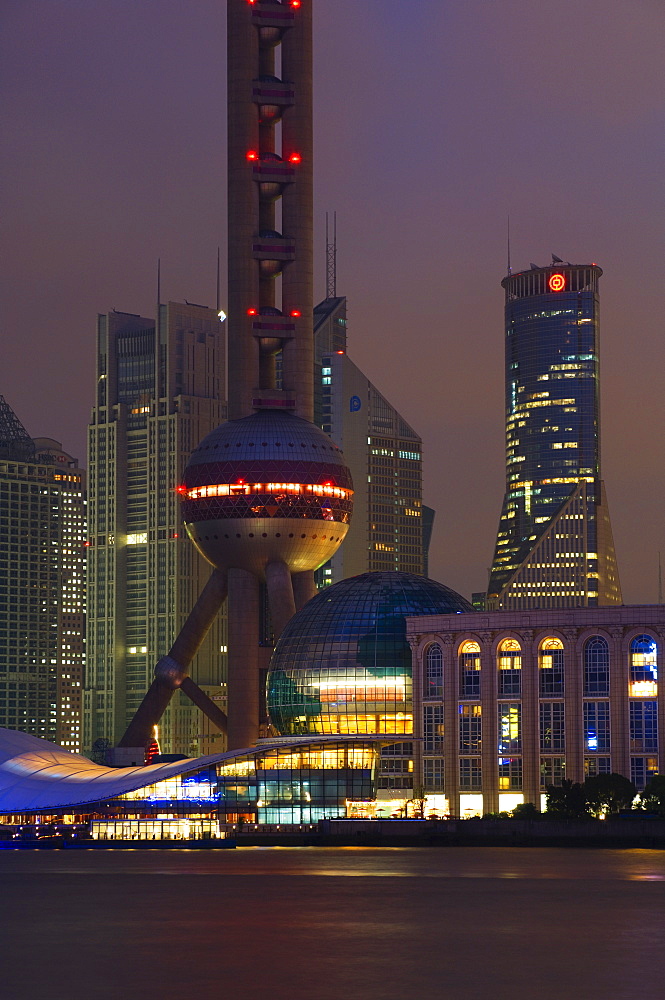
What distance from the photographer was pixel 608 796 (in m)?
165

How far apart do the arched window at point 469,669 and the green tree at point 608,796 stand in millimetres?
22847

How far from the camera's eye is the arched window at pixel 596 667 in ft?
590

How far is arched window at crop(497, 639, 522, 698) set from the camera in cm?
18400

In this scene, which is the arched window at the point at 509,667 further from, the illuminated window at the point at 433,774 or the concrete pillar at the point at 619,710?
the illuminated window at the point at 433,774

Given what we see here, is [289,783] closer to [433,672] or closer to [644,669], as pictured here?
[433,672]

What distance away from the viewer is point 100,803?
181m

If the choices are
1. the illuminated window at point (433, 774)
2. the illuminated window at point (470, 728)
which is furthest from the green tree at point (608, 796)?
the illuminated window at point (433, 774)

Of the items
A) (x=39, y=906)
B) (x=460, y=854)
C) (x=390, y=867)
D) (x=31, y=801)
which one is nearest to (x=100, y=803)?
(x=31, y=801)

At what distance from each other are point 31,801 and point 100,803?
7040 mm

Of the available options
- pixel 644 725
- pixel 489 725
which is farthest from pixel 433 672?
pixel 644 725

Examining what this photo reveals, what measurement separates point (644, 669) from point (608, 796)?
1769cm

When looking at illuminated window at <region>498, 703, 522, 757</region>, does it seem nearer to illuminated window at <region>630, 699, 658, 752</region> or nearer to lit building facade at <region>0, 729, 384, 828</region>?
illuminated window at <region>630, 699, 658, 752</region>

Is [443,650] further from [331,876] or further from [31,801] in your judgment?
[331,876]

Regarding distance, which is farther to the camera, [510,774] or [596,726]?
[510,774]
